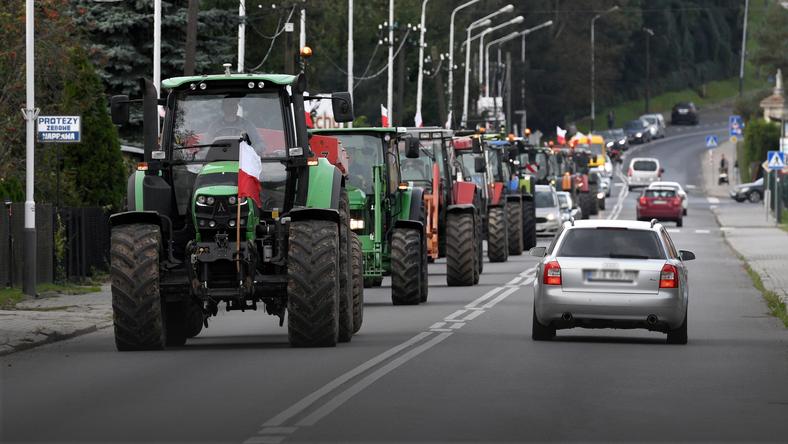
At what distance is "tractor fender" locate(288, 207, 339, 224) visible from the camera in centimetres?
2050

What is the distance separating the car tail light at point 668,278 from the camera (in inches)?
866

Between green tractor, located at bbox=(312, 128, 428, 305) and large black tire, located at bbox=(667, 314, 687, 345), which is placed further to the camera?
green tractor, located at bbox=(312, 128, 428, 305)

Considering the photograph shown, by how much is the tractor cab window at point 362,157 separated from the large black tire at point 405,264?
102cm

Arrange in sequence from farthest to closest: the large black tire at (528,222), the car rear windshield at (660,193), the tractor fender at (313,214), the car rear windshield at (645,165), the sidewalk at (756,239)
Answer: the car rear windshield at (645,165)
the car rear windshield at (660,193)
the large black tire at (528,222)
the sidewalk at (756,239)
the tractor fender at (313,214)

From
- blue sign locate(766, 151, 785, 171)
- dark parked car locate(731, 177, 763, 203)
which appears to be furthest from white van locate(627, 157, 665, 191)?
blue sign locate(766, 151, 785, 171)

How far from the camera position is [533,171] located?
61.9 metres

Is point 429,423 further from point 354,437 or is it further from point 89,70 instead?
point 89,70

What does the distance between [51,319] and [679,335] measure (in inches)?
327

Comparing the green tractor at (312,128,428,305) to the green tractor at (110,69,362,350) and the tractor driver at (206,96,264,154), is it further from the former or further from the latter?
the tractor driver at (206,96,264,154)

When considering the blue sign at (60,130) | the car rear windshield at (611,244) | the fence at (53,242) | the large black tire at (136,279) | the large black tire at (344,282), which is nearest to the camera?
the large black tire at (136,279)

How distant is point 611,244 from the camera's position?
878 inches

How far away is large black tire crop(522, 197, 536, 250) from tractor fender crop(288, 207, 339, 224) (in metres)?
32.2

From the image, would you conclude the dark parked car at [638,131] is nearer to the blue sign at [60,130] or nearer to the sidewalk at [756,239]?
the sidewalk at [756,239]

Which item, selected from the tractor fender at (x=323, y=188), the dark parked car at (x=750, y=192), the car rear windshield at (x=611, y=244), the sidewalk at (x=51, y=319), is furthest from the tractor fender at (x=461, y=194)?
the dark parked car at (x=750, y=192)
